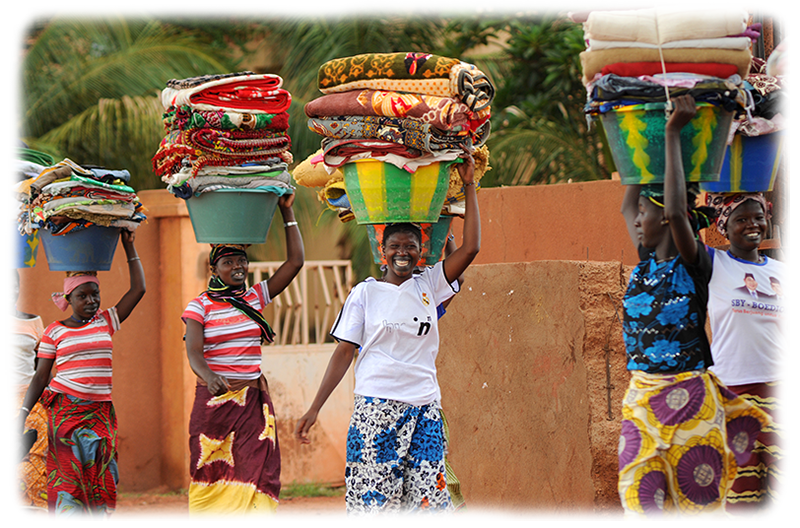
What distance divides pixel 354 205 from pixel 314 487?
5.02 meters

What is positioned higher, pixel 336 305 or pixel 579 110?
pixel 579 110

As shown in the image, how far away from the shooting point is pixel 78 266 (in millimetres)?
5199

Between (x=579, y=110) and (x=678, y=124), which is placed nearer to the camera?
(x=678, y=124)

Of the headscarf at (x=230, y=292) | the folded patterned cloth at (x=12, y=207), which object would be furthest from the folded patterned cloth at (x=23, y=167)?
the headscarf at (x=230, y=292)

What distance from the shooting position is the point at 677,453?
3309mm

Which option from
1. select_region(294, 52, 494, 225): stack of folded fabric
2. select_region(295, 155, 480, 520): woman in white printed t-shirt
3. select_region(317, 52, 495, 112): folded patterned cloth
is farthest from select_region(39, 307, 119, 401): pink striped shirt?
select_region(317, 52, 495, 112): folded patterned cloth

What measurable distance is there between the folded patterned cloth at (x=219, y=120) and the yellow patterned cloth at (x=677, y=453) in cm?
249

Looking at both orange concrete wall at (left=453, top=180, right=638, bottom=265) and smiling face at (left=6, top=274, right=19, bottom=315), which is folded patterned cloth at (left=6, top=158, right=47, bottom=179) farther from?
orange concrete wall at (left=453, top=180, right=638, bottom=265)

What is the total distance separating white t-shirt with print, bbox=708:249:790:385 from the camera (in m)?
3.84

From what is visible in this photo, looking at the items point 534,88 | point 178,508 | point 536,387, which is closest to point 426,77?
point 536,387

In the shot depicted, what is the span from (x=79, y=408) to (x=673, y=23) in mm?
3905

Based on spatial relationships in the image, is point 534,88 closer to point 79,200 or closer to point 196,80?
point 196,80
